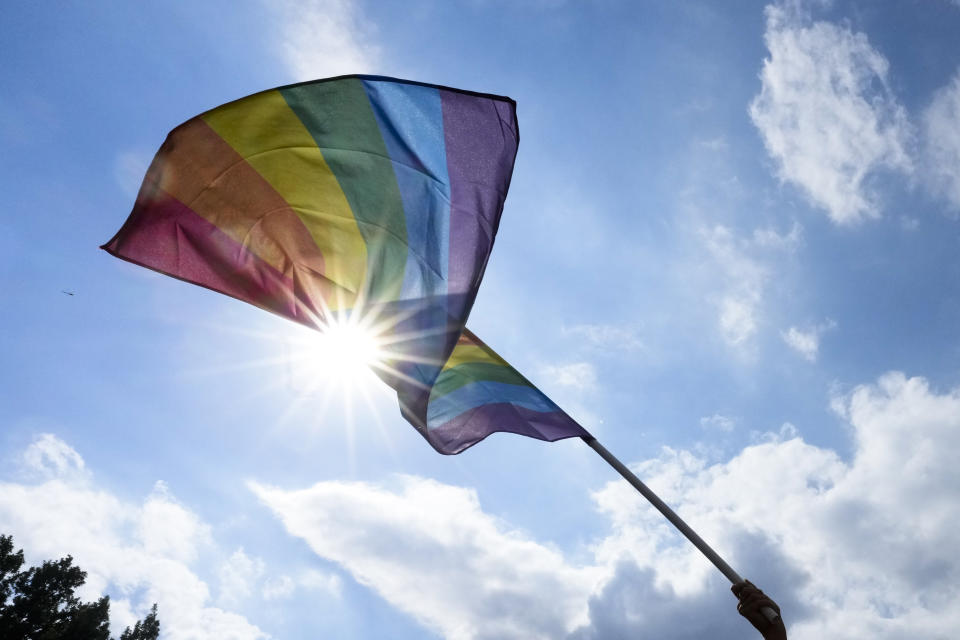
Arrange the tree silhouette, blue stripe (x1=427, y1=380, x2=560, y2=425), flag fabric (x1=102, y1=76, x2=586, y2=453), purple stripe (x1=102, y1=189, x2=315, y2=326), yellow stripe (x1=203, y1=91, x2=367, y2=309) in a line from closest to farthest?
purple stripe (x1=102, y1=189, x2=315, y2=326) < flag fabric (x1=102, y1=76, x2=586, y2=453) < yellow stripe (x1=203, y1=91, x2=367, y2=309) < blue stripe (x1=427, y1=380, x2=560, y2=425) < the tree silhouette

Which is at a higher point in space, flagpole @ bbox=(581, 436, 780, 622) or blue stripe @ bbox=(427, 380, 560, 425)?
blue stripe @ bbox=(427, 380, 560, 425)

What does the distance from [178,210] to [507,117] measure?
3.03 meters

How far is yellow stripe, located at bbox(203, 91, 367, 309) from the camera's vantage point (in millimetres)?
5344

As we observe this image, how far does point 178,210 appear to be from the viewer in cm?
513

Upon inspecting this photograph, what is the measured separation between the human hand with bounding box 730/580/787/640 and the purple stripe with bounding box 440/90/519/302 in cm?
321

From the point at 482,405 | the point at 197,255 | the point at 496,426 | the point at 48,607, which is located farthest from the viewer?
the point at 48,607

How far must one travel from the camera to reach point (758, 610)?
398cm

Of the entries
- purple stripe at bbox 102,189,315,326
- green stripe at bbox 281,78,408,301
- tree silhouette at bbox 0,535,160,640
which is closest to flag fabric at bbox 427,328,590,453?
green stripe at bbox 281,78,408,301

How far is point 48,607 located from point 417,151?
123ft

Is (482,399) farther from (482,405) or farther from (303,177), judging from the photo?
(303,177)

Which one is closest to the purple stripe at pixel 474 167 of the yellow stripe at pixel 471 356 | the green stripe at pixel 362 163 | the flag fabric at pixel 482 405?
the green stripe at pixel 362 163

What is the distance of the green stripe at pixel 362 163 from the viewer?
17.6 ft

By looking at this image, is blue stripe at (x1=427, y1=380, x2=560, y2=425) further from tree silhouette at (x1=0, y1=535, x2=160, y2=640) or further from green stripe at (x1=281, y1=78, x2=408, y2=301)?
tree silhouette at (x1=0, y1=535, x2=160, y2=640)

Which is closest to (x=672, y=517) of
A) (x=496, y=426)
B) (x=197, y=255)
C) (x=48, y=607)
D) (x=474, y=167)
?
(x=496, y=426)
